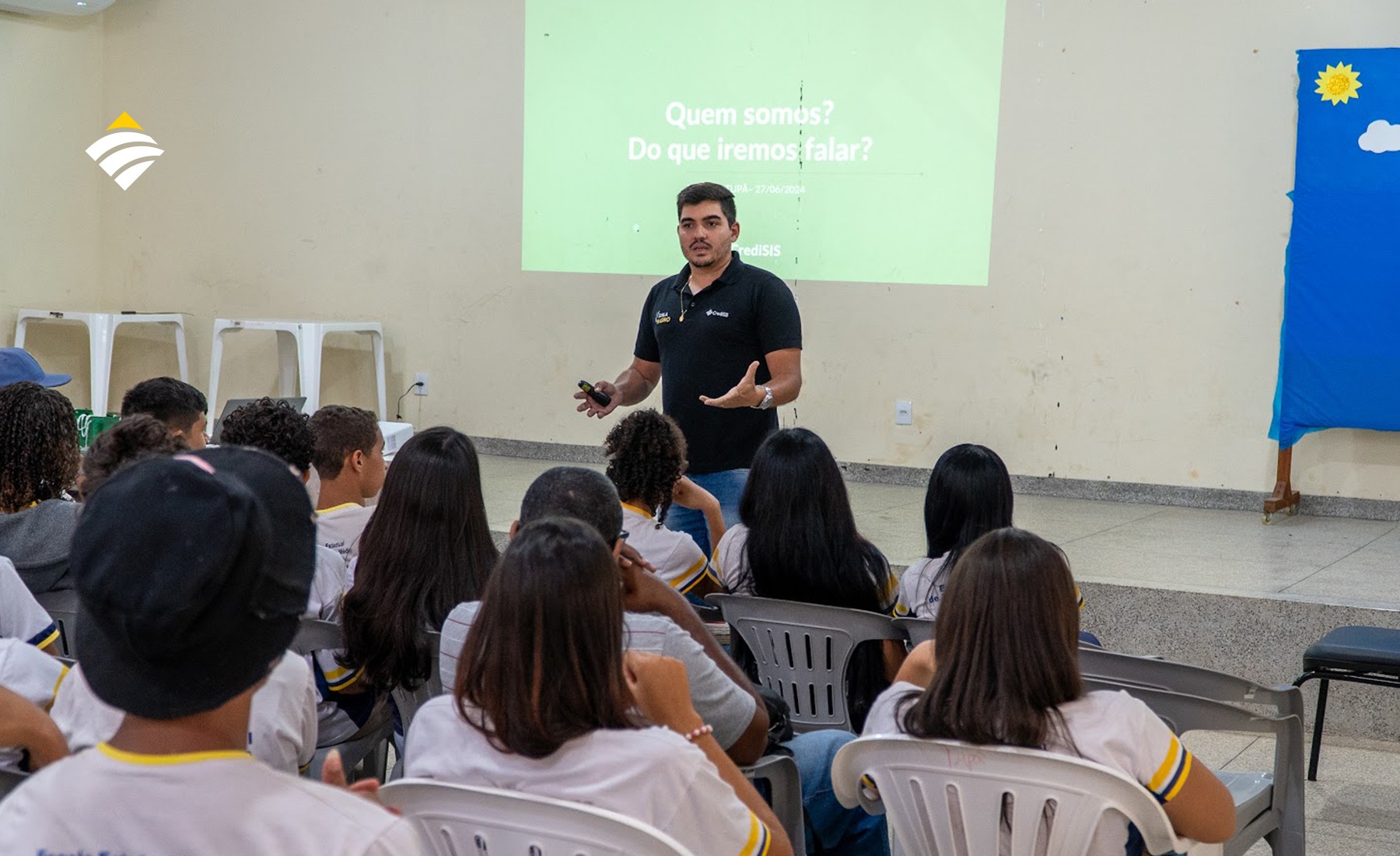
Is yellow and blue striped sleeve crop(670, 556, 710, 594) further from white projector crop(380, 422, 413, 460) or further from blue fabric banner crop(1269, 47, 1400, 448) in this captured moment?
blue fabric banner crop(1269, 47, 1400, 448)

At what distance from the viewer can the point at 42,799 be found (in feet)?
2.91

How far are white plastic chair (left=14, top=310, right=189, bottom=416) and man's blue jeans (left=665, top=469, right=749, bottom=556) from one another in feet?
15.8

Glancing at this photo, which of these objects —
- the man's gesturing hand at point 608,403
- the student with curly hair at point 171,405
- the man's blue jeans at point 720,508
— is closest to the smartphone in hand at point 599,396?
the man's gesturing hand at point 608,403

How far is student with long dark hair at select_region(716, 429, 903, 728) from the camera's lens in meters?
2.82

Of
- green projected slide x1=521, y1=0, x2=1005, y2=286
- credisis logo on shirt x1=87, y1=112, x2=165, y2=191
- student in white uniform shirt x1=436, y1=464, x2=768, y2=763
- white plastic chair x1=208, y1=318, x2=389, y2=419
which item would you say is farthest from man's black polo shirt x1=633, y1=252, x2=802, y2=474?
credisis logo on shirt x1=87, y1=112, x2=165, y2=191

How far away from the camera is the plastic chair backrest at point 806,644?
2633mm

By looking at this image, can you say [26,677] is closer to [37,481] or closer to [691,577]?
[37,481]

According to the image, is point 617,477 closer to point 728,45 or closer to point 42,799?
point 42,799

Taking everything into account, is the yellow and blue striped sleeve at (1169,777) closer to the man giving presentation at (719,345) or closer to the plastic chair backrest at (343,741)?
the plastic chair backrest at (343,741)

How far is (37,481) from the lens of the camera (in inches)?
101

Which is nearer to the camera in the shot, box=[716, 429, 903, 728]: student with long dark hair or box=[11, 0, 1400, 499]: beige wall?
box=[716, 429, 903, 728]: student with long dark hair

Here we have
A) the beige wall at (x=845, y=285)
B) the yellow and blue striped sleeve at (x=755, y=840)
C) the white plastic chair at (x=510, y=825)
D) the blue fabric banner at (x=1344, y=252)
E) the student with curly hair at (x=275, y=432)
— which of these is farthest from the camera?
the beige wall at (x=845, y=285)

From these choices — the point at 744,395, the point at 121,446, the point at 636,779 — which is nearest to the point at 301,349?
the point at 744,395

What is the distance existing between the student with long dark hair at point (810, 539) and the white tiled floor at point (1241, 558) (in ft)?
3.71
